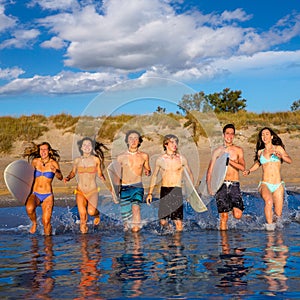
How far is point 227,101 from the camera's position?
35.6 meters

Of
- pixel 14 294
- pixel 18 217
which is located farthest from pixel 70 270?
pixel 18 217

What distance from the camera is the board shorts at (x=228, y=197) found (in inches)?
320

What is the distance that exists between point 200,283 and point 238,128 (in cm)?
1694

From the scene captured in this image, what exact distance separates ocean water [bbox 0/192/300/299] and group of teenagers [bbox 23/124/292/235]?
0.29 m

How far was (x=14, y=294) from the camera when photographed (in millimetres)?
4883

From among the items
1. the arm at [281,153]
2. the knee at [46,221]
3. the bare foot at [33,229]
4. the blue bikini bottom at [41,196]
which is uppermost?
the arm at [281,153]

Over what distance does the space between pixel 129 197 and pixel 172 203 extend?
2.22 ft

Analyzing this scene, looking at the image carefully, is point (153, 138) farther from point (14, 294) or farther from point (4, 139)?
point (14, 294)

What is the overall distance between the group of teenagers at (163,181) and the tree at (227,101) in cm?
2716

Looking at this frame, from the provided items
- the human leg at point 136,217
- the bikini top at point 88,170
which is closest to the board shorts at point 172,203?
the human leg at point 136,217

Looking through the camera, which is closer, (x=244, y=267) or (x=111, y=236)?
(x=244, y=267)

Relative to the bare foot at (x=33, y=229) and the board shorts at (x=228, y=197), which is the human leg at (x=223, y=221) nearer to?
the board shorts at (x=228, y=197)

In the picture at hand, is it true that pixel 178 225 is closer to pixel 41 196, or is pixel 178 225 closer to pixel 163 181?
pixel 163 181

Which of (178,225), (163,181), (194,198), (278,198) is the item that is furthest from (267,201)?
(163,181)
